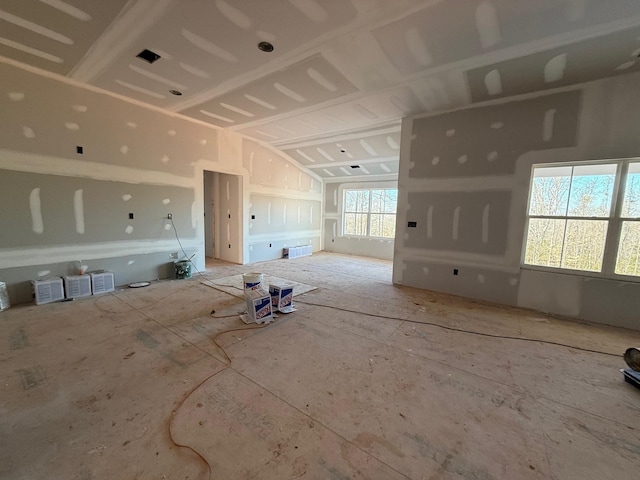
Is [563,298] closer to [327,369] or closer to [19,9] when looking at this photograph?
[327,369]

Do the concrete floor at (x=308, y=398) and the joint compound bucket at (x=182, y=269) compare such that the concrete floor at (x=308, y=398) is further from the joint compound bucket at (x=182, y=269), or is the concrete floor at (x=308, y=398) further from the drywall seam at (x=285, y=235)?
the drywall seam at (x=285, y=235)

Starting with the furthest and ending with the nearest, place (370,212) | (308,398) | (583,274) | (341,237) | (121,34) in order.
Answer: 1. (341,237)
2. (370,212)
3. (583,274)
4. (121,34)
5. (308,398)

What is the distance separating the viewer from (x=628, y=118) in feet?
10.3

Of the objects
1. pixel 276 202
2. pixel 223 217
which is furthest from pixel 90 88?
pixel 276 202

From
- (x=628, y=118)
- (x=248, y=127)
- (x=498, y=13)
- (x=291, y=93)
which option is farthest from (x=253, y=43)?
(x=628, y=118)

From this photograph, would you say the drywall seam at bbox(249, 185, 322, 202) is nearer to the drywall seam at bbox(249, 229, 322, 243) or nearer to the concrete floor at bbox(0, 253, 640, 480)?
the drywall seam at bbox(249, 229, 322, 243)

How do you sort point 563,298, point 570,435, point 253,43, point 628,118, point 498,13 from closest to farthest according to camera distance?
point 570,435 < point 498,13 < point 253,43 < point 628,118 < point 563,298

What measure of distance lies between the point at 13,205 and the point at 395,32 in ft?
16.8

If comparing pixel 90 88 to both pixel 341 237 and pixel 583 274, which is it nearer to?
pixel 341 237

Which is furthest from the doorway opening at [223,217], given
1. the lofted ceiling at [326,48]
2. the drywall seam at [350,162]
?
the drywall seam at [350,162]

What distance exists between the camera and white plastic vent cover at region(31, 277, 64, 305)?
11.4ft

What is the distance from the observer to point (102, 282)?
13.2 feet

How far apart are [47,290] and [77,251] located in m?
0.66

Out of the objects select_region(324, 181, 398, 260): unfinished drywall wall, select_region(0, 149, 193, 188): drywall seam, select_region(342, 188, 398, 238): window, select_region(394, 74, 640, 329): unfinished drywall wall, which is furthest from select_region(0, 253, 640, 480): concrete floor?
select_region(342, 188, 398, 238): window
